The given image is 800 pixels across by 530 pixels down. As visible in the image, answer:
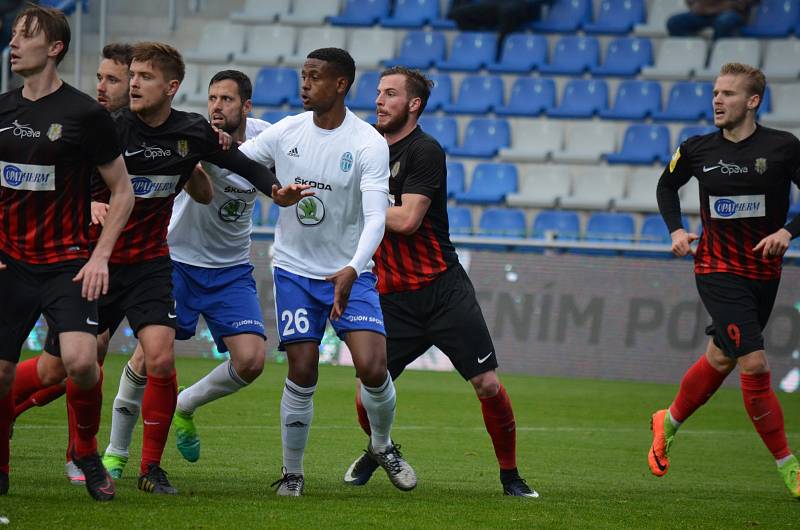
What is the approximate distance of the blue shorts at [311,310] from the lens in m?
6.63

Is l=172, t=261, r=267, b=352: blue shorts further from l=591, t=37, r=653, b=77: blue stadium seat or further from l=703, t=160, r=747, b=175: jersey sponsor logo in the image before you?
l=591, t=37, r=653, b=77: blue stadium seat

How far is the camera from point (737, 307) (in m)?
7.55

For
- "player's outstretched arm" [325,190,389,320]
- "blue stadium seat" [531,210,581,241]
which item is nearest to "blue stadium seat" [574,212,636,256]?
"blue stadium seat" [531,210,581,241]

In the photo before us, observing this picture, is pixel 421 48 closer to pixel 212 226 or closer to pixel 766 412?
pixel 212 226

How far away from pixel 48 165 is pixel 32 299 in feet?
2.06

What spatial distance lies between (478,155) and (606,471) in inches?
440

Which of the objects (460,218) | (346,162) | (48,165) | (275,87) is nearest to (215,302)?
(346,162)

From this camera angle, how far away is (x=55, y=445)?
8102mm

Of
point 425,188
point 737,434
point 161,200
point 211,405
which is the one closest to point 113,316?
point 161,200

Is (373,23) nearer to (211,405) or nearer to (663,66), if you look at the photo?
(663,66)

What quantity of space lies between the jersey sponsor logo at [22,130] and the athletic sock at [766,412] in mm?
4348

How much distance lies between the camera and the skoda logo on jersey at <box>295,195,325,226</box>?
22.0ft

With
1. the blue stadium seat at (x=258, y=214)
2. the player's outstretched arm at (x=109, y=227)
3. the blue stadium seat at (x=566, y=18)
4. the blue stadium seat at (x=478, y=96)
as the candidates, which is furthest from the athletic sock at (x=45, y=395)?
the blue stadium seat at (x=566, y=18)

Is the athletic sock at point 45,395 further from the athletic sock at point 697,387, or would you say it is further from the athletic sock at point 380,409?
the athletic sock at point 697,387
